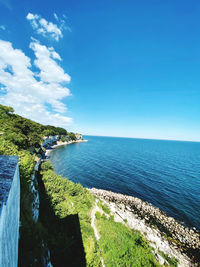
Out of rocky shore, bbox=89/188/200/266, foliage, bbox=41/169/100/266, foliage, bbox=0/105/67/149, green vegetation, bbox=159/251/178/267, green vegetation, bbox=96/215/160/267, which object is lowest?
rocky shore, bbox=89/188/200/266

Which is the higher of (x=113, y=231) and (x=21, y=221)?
(x=21, y=221)

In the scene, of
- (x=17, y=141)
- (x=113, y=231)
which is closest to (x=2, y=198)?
(x=113, y=231)

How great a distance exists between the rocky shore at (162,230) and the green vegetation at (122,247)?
2.01 m

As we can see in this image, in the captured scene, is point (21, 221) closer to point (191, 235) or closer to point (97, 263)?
point (97, 263)

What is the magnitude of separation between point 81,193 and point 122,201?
31.5 ft

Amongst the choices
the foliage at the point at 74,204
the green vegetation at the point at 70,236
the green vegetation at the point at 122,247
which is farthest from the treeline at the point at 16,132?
the green vegetation at the point at 122,247

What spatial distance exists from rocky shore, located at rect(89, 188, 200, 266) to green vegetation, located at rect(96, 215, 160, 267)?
2.01 m

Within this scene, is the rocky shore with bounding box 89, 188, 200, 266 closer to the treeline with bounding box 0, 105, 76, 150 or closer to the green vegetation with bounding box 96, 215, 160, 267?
the green vegetation with bounding box 96, 215, 160, 267

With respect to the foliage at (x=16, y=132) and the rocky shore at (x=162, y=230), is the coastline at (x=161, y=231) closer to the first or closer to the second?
the rocky shore at (x=162, y=230)

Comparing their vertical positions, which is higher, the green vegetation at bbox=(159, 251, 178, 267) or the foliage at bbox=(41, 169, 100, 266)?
the foliage at bbox=(41, 169, 100, 266)

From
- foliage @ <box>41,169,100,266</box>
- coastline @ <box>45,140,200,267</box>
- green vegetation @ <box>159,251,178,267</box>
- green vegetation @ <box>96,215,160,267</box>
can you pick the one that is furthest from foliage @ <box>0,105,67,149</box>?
green vegetation @ <box>159,251,178,267</box>

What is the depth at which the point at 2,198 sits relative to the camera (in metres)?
2.99

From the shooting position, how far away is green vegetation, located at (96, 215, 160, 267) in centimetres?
933

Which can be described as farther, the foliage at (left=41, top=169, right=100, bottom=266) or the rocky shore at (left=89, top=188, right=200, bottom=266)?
the rocky shore at (left=89, top=188, right=200, bottom=266)
